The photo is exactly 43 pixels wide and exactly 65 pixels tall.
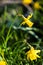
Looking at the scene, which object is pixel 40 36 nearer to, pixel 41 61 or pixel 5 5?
pixel 41 61

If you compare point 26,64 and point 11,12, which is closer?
point 26,64

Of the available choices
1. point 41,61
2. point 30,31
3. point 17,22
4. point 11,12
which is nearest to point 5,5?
point 11,12

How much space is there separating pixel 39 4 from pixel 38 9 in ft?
0.46

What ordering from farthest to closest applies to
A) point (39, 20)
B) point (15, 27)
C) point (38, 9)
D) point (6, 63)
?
point (38, 9) → point (39, 20) → point (15, 27) → point (6, 63)

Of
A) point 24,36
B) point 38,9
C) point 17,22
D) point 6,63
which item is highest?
point 38,9

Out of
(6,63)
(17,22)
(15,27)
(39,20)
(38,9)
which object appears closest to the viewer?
(6,63)

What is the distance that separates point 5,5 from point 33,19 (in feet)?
2.00

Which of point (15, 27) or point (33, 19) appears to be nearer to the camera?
point (15, 27)

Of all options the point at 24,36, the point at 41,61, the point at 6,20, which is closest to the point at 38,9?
the point at 6,20

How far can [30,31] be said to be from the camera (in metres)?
2.82

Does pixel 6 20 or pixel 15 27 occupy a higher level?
pixel 6 20

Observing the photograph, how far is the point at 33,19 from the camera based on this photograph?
126 inches

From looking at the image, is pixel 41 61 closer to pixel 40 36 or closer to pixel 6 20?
pixel 40 36

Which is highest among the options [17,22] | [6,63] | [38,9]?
[38,9]
